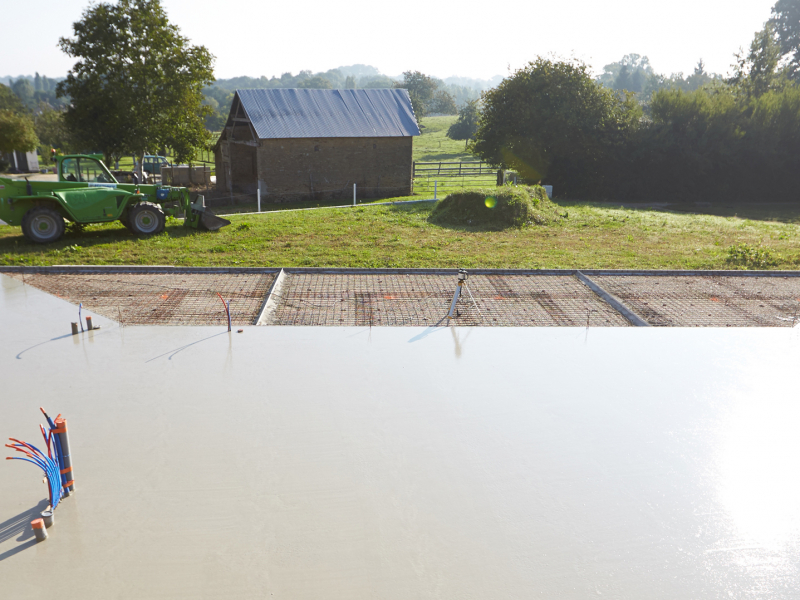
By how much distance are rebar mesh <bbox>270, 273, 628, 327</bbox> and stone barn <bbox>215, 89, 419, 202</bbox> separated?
11.9 metres

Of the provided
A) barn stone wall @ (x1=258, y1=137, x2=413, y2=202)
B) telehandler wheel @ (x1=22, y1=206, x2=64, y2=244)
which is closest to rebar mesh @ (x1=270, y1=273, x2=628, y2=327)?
telehandler wheel @ (x1=22, y1=206, x2=64, y2=244)

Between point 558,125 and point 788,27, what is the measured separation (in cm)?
4505

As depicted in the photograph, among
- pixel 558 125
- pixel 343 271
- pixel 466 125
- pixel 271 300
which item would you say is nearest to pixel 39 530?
pixel 271 300

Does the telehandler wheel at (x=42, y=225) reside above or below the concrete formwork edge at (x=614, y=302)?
above

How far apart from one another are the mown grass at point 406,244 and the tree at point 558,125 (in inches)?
317

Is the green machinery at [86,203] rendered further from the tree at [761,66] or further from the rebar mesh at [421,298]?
the tree at [761,66]

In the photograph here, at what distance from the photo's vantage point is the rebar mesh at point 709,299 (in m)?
8.47

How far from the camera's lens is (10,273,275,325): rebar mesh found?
8016mm

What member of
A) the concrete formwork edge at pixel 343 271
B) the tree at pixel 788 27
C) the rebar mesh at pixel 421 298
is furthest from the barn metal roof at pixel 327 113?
the tree at pixel 788 27

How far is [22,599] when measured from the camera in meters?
3.27

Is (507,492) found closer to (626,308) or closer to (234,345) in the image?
(234,345)

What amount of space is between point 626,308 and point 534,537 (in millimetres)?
5696

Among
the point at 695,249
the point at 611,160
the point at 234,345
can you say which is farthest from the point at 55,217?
the point at 611,160

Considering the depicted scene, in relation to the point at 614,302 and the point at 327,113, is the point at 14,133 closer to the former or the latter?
the point at 327,113
